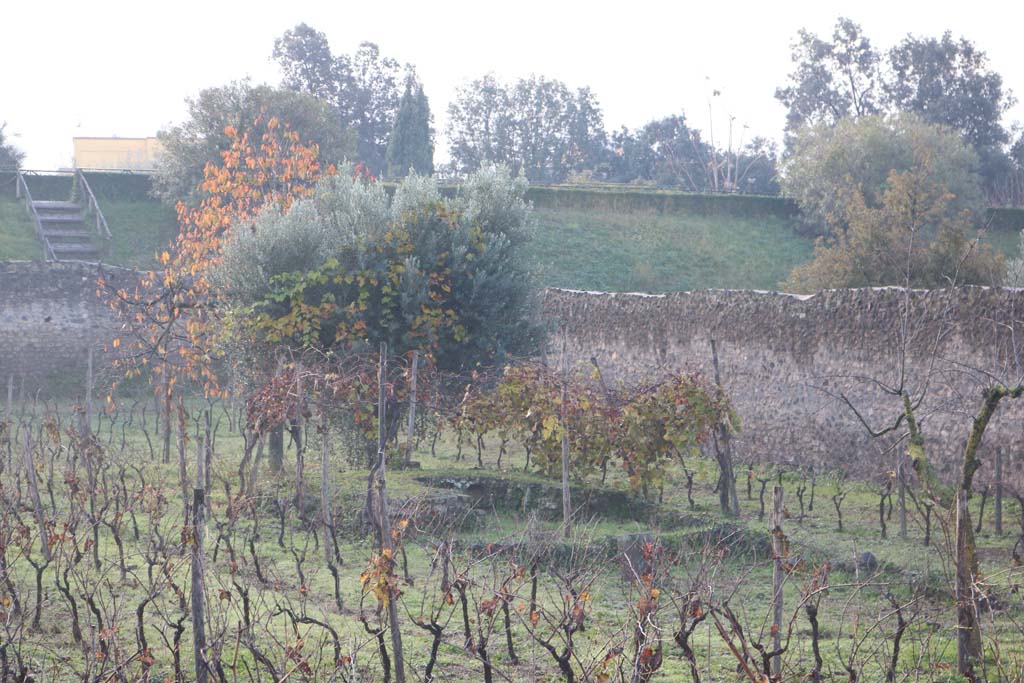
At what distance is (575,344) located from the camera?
17.5 m

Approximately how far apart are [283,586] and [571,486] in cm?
373

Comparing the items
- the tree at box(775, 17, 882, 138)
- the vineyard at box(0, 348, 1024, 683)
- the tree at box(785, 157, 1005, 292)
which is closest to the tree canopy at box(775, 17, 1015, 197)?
the tree at box(775, 17, 882, 138)

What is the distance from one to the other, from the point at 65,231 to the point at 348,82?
74.0 feet

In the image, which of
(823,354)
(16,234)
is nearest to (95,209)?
(16,234)

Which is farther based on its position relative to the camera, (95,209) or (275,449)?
(95,209)

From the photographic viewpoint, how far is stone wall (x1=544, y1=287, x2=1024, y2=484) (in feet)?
34.5

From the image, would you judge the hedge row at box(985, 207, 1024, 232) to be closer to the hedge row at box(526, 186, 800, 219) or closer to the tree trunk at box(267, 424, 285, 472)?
the hedge row at box(526, 186, 800, 219)

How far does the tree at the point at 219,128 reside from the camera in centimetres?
2883

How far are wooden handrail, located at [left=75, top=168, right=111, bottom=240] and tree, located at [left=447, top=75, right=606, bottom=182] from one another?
69.0 ft

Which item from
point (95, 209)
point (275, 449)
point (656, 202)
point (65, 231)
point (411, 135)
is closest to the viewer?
point (275, 449)

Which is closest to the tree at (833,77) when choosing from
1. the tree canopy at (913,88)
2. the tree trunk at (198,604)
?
the tree canopy at (913,88)

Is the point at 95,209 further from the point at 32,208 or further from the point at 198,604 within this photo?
the point at 198,604

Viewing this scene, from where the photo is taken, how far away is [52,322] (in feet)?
65.1

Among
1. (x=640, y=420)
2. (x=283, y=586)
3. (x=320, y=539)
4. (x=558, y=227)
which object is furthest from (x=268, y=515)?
(x=558, y=227)
